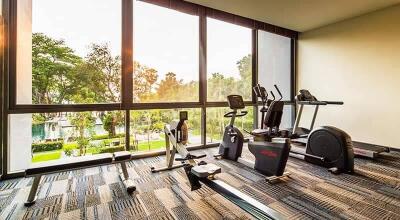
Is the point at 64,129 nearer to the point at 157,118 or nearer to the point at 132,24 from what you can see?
the point at 157,118

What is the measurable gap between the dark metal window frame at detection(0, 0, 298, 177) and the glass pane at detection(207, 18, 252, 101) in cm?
14

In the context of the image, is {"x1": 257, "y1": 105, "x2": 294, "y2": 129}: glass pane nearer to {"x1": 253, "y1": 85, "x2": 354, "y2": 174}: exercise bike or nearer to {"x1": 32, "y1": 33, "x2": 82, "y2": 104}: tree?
{"x1": 253, "y1": 85, "x2": 354, "y2": 174}: exercise bike

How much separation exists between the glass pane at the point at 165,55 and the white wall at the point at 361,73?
3.36m

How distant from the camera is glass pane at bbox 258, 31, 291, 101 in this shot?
221 inches

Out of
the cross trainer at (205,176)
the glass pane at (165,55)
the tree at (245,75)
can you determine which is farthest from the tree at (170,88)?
the tree at (245,75)

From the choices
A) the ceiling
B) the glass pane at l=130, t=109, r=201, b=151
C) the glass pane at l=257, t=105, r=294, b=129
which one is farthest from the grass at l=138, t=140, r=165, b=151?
the glass pane at l=257, t=105, r=294, b=129

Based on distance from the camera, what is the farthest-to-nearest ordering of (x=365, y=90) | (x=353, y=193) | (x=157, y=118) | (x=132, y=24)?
(x=365, y=90) → (x=157, y=118) → (x=132, y=24) → (x=353, y=193)

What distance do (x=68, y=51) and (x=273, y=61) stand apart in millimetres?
4789

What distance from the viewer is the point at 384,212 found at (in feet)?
6.86

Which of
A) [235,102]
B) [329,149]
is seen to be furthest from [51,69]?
[329,149]

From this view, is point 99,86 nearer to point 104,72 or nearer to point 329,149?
point 104,72

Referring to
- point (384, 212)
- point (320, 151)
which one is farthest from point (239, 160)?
point (384, 212)

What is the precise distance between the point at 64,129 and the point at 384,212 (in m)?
4.19

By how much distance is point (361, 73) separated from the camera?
192 inches
